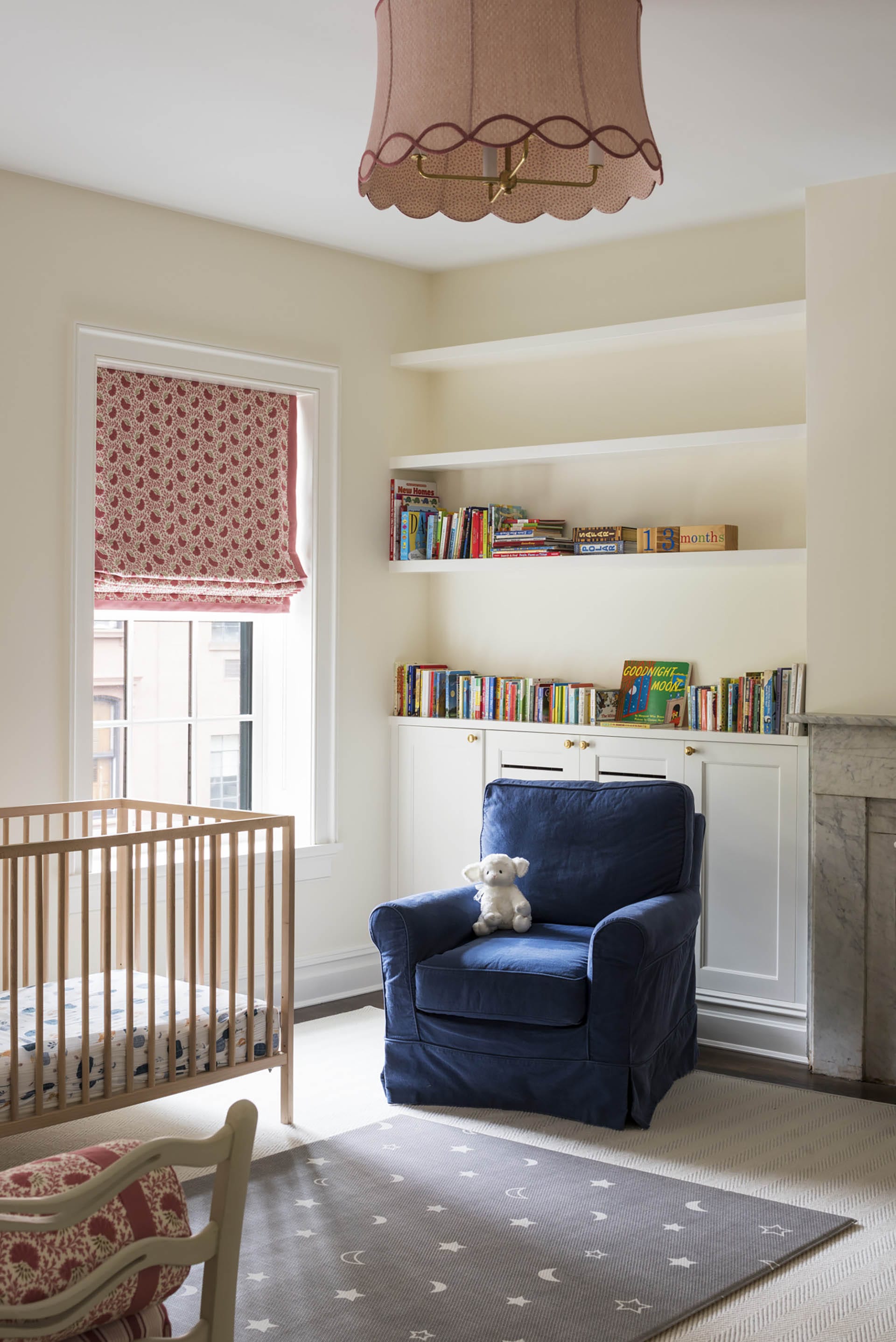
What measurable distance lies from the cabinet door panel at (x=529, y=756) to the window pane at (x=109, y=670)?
4.48ft

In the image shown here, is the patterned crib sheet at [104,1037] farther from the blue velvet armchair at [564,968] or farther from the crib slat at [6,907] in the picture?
the blue velvet armchair at [564,968]

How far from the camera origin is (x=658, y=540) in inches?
173

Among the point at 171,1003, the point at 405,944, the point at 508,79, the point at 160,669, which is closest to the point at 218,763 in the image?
the point at 160,669

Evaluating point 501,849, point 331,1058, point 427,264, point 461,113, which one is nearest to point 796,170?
point 427,264

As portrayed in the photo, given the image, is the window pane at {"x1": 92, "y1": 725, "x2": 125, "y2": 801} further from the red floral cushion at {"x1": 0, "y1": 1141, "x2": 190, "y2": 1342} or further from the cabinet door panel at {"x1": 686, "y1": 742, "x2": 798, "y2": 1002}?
the red floral cushion at {"x1": 0, "y1": 1141, "x2": 190, "y2": 1342}

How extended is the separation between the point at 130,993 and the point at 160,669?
1641 mm

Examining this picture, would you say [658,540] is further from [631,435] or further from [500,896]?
[500,896]

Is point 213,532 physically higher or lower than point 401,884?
higher

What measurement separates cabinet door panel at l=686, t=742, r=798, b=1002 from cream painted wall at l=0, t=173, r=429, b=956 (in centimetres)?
138

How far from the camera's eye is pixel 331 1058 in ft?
13.3

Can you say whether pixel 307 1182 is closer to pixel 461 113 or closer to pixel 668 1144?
pixel 668 1144

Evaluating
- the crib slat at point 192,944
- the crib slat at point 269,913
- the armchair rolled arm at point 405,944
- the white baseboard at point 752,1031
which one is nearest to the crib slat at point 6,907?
the crib slat at point 192,944

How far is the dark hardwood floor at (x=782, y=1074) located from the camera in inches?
148

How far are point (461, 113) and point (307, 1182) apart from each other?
2.40 m
